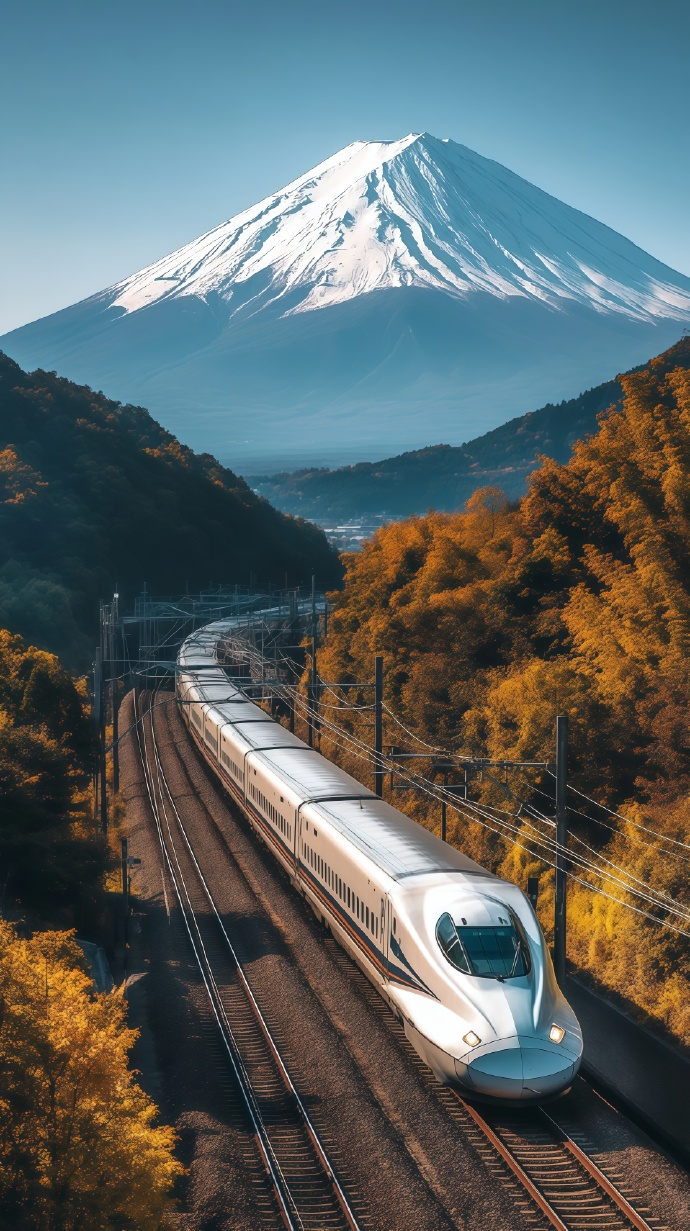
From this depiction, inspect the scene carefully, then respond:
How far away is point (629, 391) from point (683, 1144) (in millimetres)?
25342

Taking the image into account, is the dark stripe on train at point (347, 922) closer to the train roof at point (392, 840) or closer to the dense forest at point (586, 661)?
the train roof at point (392, 840)

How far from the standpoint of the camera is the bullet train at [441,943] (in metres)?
14.1

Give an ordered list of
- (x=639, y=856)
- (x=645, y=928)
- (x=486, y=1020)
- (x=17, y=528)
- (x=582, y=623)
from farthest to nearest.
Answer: (x=17, y=528) < (x=582, y=623) < (x=639, y=856) < (x=645, y=928) < (x=486, y=1020)

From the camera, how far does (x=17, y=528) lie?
69.6 m

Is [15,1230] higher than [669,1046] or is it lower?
higher

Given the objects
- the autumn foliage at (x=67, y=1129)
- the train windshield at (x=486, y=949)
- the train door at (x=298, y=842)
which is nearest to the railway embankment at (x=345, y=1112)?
the train door at (x=298, y=842)

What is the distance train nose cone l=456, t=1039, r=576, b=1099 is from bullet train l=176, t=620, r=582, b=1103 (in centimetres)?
1

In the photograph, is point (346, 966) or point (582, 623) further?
point (582, 623)

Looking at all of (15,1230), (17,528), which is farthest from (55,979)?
(17,528)

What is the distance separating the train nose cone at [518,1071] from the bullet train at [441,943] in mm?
13

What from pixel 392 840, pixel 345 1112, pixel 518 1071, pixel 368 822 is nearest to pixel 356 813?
pixel 368 822

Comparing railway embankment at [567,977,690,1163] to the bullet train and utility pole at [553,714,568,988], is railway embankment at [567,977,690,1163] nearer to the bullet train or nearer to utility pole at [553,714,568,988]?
utility pole at [553,714,568,988]

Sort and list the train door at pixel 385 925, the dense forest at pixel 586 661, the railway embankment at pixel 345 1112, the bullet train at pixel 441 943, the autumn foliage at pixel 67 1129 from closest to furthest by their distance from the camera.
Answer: the autumn foliage at pixel 67 1129 < the railway embankment at pixel 345 1112 < the bullet train at pixel 441 943 < the train door at pixel 385 925 < the dense forest at pixel 586 661

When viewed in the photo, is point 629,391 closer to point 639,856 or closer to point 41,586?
point 639,856
